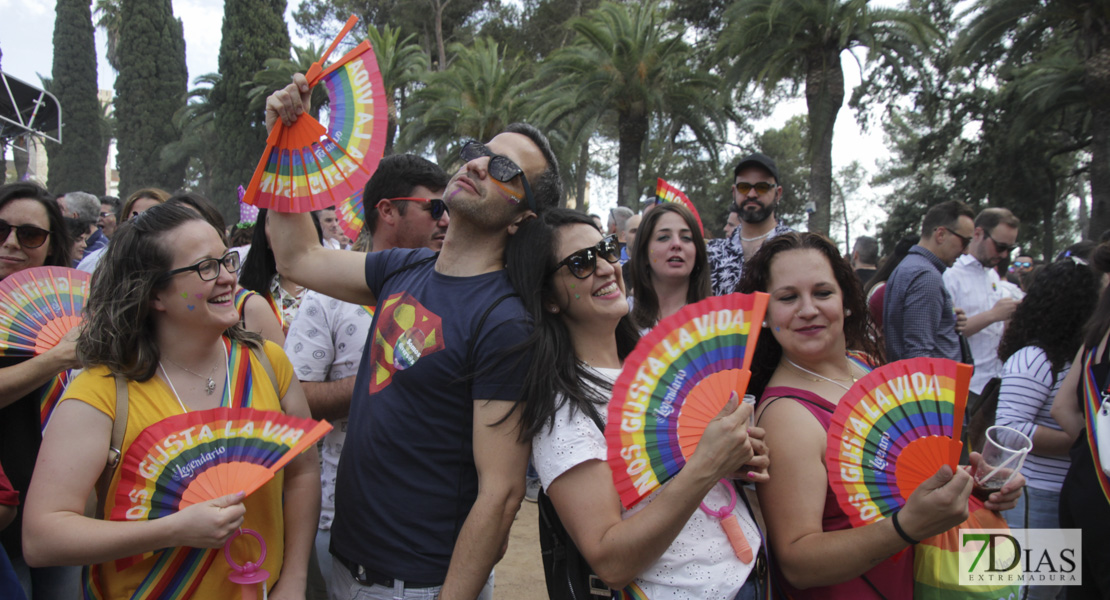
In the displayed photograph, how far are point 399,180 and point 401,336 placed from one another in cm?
110

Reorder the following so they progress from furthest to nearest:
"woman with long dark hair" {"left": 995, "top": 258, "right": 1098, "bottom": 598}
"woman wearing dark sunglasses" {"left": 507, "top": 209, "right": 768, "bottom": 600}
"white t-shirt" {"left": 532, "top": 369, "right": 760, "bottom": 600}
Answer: "woman with long dark hair" {"left": 995, "top": 258, "right": 1098, "bottom": 598} < "white t-shirt" {"left": 532, "top": 369, "right": 760, "bottom": 600} < "woman wearing dark sunglasses" {"left": 507, "top": 209, "right": 768, "bottom": 600}

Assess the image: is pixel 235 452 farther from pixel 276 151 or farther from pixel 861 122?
pixel 861 122

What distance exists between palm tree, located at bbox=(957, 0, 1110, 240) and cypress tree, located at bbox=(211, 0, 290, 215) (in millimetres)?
24721

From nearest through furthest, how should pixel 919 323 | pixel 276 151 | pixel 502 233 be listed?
pixel 502 233
pixel 276 151
pixel 919 323

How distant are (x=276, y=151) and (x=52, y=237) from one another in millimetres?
1342

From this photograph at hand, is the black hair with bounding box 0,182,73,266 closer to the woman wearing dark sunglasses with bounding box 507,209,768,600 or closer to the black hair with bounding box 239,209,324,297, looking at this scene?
the black hair with bounding box 239,209,324,297

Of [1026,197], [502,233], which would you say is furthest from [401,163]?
[1026,197]

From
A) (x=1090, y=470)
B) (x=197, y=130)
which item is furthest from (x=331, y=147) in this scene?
(x=197, y=130)

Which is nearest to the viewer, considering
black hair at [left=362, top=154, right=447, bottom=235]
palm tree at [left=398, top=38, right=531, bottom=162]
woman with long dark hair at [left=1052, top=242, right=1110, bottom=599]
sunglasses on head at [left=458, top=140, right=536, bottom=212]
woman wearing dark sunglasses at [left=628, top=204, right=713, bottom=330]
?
A: sunglasses on head at [left=458, top=140, right=536, bottom=212]

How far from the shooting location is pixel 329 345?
2746 mm

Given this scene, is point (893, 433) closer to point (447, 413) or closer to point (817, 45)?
point (447, 413)

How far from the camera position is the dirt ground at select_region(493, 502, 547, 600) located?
186 inches

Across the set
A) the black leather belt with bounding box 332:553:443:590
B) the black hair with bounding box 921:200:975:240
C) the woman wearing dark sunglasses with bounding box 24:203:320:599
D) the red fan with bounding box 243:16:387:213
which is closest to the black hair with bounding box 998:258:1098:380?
the black hair with bounding box 921:200:975:240

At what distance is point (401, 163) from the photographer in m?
2.99
